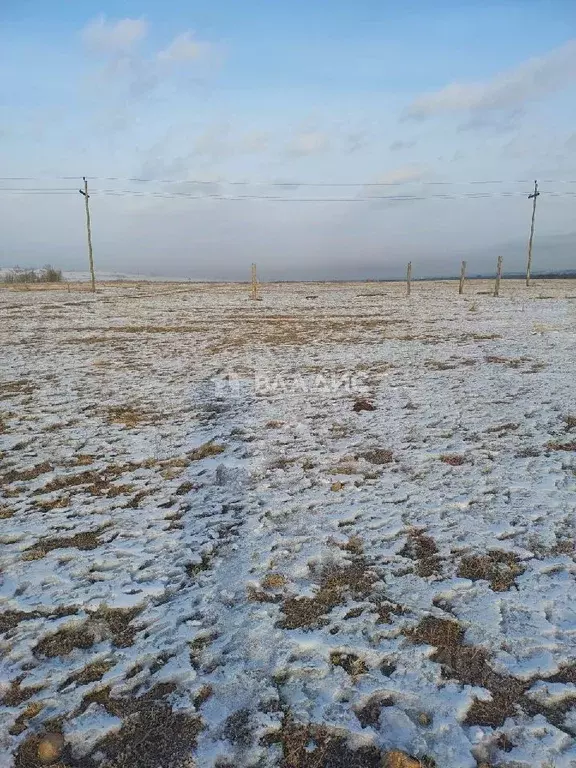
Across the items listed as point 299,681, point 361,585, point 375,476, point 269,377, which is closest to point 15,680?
point 299,681

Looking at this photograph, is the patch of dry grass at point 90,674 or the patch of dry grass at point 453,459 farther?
the patch of dry grass at point 453,459

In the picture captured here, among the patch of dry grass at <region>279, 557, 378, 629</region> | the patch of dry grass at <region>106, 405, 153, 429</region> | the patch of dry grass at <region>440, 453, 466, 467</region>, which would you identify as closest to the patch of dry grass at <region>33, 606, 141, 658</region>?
the patch of dry grass at <region>279, 557, 378, 629</region>

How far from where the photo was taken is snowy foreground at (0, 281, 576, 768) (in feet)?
7.00

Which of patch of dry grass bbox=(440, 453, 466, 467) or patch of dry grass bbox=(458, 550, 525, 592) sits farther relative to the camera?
patch of dry grass bbox=(440, 453, 466, 467)

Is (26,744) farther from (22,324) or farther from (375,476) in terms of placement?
(22,324)

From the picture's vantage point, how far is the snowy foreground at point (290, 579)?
213 cm

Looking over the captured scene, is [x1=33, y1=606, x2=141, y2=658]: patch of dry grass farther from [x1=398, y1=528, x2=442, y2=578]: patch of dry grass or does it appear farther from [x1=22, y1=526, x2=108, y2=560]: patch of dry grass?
[x1=398, y1=528, x2=442, y2=578]: patch of dry grass

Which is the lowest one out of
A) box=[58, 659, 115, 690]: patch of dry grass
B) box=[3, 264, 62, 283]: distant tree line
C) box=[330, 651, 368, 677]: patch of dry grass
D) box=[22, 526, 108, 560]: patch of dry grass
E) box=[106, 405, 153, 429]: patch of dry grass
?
box=[58, 659, 115, 690]: patch of dry grass

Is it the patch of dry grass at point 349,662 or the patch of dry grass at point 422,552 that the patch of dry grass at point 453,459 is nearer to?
the patch of dry grass at point 422,552

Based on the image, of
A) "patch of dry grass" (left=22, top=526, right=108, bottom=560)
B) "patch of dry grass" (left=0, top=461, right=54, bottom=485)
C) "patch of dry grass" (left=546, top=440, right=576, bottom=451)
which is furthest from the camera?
"patch of dry grass" (left=546, top=440, right=576, bottom=451)

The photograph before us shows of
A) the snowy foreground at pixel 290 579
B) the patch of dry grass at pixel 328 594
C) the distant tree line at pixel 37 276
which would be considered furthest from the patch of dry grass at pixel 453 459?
the distant tree line at pixel 37 276

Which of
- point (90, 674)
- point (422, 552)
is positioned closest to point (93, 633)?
point (90, 674)

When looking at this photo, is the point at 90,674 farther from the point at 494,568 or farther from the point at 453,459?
the point at 453,459

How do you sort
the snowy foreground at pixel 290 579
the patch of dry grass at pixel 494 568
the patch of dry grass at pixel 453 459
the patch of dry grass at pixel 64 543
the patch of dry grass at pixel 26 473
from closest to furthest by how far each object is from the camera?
the snowy foreground at pixel 290 579 < the patch of dry grass at pixel 494 568 < the patch of dry grass at pixel 64 543 < the patch of dry grass at pixel 26 473 < the patch of dry grass at pixel 453 459
